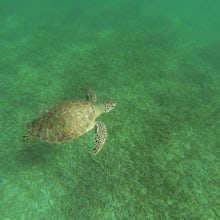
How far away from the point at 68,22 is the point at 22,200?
10404 mm

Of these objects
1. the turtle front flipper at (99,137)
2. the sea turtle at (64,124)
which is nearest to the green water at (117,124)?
the turtle front flipper at (99,137)

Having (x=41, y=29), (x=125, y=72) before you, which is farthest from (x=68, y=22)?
(x=125, y=72)

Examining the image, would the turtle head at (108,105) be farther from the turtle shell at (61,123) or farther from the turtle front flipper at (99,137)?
the turtle shell at (61,123)

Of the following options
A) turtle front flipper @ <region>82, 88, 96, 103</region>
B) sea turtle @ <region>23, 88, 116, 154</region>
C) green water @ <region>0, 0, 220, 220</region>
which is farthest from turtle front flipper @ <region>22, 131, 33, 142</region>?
turtle front flipper @ <region>82, 88, 96, 103</region>

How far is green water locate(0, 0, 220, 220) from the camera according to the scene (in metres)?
3.80

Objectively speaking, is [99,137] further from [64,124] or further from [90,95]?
[90,95]

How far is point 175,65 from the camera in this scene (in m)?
8.21

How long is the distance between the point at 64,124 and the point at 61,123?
2.5 inches

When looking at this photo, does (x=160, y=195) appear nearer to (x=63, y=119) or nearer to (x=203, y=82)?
(x=63, y=119)

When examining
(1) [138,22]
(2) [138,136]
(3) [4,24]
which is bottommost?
(3) [4,24]

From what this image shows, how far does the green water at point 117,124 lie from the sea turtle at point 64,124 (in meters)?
0.37

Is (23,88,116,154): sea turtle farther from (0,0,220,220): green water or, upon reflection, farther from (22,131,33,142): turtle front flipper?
(0,0,220,220): green water

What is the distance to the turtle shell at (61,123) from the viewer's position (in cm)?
431

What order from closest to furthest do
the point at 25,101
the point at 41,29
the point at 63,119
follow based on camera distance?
1. the point at 63,119
2. the point at 25,101
3. the point at 41,29
